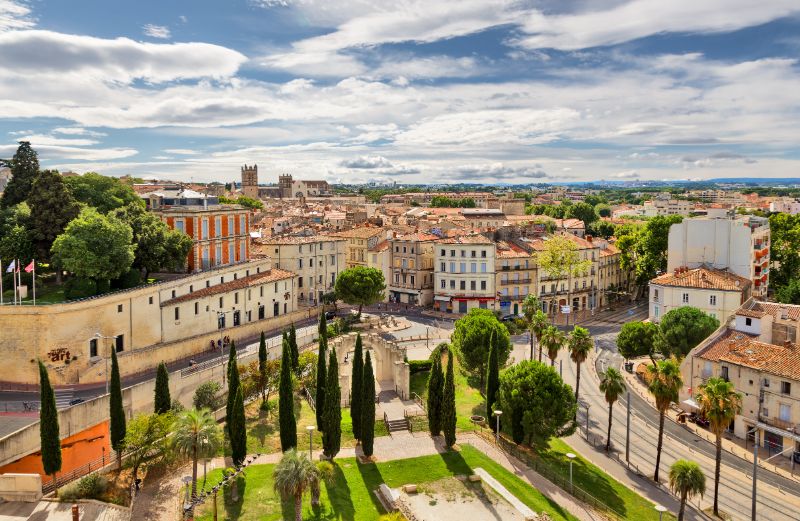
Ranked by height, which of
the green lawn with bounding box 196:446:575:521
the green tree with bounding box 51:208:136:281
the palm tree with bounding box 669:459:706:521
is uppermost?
the green tree with bounding box 51:208:136:281

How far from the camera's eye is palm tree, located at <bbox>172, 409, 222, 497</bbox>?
31.6m

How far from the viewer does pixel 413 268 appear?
9481 cm

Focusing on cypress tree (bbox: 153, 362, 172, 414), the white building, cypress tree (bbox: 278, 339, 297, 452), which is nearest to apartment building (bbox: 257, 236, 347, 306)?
cypress tree (bbox: 153, 362, 172, 414)

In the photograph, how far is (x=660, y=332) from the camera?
206 feet

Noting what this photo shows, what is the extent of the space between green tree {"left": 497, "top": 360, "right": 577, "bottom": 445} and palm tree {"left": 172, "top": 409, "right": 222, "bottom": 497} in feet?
71.9

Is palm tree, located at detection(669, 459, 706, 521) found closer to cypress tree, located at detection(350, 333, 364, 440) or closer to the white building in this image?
cypress tree, located at detection(350, 333, 364, 440)

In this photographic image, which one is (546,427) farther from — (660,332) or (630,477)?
(660,332)

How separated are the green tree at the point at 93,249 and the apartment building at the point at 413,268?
47218 millimetres

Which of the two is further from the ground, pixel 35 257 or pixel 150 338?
pixel 35 257

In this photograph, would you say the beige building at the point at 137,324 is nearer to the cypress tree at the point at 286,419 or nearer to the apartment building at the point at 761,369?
the cypress tree at the point at 286,419

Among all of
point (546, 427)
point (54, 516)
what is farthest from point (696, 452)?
point (54, 516)

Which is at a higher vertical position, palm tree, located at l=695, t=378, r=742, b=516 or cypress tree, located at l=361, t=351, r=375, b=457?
palm tree, located at l=695, t=378, r=742, b=516

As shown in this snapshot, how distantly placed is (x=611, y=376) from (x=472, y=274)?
4590 cm

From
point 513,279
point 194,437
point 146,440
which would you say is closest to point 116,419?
point 146,440
